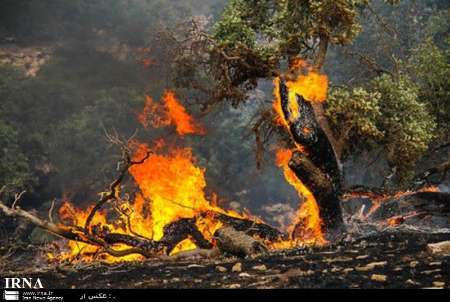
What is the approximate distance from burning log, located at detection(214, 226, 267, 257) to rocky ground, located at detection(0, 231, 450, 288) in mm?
734

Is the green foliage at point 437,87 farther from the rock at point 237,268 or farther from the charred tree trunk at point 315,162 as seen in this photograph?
the rock at point 237,268

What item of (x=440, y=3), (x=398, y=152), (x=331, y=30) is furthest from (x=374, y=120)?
(x=440, y=3)

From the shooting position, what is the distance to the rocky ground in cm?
761

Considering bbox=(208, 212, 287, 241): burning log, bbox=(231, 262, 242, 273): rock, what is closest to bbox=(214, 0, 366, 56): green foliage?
bbox=(208, 212, 287, 241): burning log

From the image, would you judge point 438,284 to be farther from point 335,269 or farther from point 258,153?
point 258,153

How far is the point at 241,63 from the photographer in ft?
50.5

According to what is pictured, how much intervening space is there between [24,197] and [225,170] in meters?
18.4

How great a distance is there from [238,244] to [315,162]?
393 centimetres

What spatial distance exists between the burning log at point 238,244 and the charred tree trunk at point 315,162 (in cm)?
300

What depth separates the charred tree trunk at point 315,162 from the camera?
14.2 meters

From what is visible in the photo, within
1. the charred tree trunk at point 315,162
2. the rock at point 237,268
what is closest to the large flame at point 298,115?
the charred tree trunk at point 315,162

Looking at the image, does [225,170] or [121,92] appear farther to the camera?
[225,170]
